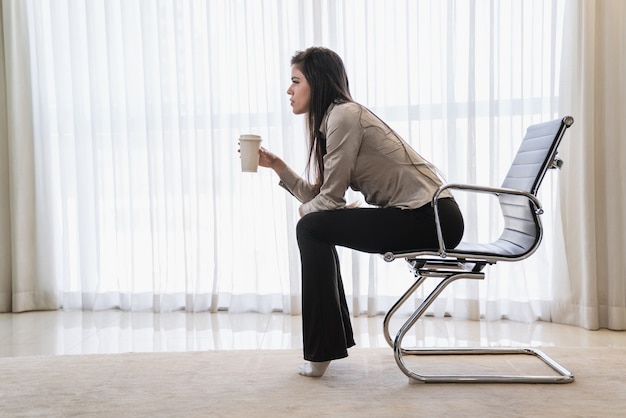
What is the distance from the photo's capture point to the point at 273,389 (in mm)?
2156

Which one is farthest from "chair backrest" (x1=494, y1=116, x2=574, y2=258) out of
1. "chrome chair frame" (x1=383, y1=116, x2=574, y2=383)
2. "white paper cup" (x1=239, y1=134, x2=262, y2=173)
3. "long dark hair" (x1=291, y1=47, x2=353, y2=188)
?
"white paper cup" (x1=239, y1=134, x2=262, y2=173)

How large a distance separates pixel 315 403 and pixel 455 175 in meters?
Result: 1.63

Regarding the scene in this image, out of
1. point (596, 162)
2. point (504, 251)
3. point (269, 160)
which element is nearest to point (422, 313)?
point (504, 251)

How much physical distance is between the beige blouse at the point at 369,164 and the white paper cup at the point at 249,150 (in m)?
0.25

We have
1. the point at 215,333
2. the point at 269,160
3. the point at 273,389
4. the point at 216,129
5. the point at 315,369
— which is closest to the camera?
the point at 273,389

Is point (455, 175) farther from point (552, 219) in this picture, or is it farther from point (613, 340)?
point (613, 340)

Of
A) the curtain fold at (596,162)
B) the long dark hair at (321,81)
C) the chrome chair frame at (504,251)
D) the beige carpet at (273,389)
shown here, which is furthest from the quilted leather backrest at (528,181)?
the curtain fold at (596,162)

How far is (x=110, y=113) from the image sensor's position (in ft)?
11.7

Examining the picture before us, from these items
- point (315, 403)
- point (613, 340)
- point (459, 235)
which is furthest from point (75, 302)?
point (613, 340)

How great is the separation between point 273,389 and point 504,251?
0.90 meters

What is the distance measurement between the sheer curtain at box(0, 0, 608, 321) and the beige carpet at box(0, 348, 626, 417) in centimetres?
88

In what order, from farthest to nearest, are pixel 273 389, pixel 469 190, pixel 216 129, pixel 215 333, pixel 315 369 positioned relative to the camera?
pixel 216 129
pixel 215 333
pixel 315 369
pixel 273 389
pixel 469 190

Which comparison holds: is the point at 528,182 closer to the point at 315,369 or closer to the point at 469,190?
the point at 469,190

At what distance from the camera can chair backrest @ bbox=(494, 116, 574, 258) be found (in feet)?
6.93
